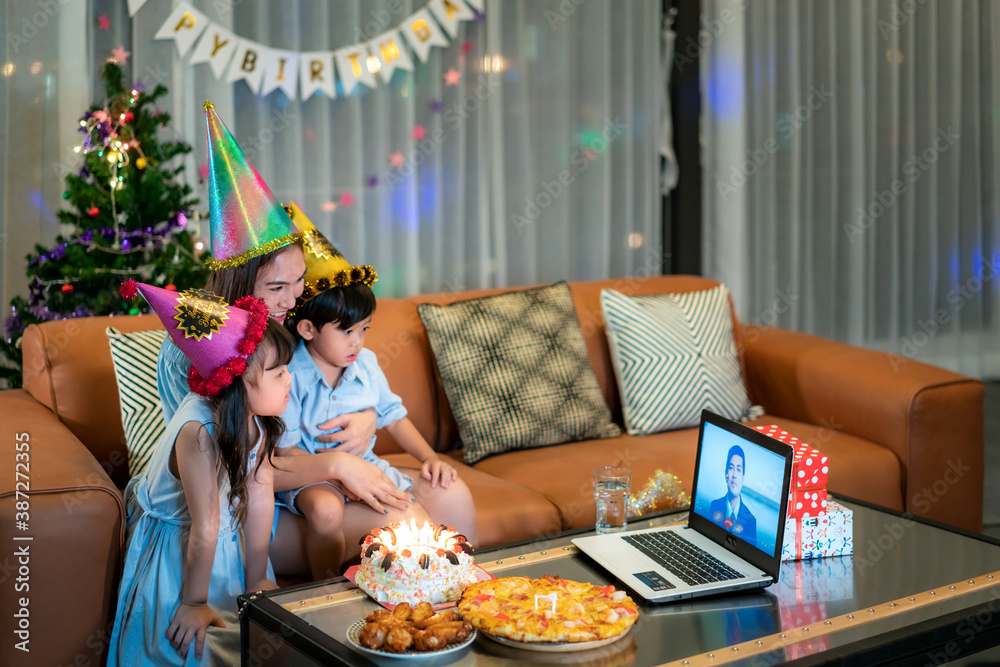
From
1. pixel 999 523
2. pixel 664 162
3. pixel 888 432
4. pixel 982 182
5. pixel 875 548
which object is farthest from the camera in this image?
pixel 982 182

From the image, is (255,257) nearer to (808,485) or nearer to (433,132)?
(808,485)

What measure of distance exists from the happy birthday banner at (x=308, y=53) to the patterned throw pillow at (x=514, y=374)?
96 cm

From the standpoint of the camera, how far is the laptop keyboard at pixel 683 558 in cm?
141

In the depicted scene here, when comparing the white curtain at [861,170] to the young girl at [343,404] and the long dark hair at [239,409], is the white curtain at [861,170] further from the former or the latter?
the long dark hair at [239,409]

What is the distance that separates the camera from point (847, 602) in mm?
1364

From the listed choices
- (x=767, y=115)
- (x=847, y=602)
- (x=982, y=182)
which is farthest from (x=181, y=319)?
(x=982, y=182)

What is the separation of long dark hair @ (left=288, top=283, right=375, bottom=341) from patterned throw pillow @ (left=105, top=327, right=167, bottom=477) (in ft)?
1.16

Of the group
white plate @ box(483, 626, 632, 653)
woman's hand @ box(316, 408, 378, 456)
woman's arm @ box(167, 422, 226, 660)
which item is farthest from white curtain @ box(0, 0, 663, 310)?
white plate @ box(483, 626, 632, 653)

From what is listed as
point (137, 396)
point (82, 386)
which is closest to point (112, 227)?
point (82, 386)

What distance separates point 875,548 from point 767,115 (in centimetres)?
266

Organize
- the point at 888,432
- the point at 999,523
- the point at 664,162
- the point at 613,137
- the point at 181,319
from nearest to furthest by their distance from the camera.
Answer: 1. the point at 181,319
2. the point at 888,432
3. the point at 999,523
4. the point at 613,137
5. the point at 664,162

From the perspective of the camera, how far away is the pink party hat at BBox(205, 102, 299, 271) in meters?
1.81

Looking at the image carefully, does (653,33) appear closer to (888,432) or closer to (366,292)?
(888,432)

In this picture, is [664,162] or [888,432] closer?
[888,432]
